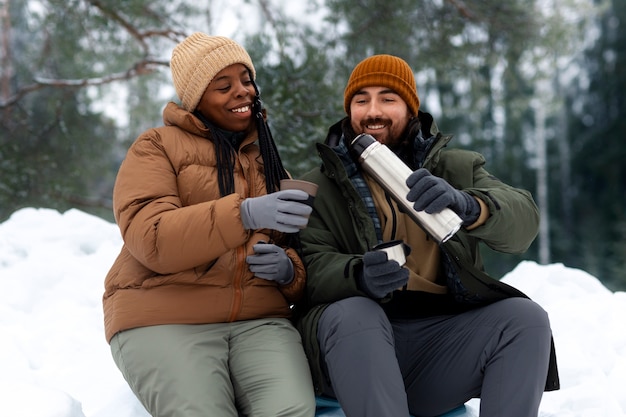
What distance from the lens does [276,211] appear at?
171 cm

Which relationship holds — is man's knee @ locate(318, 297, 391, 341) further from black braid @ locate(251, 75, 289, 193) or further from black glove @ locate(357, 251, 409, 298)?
black braid @ locate(251, 75, 289, 193)

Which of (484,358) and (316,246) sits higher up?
(316,246)

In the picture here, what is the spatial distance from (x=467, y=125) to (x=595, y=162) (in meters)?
4.36

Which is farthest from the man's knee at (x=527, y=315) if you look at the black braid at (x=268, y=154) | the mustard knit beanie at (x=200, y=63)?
the mustard knit beanie at (x=200, y=63)

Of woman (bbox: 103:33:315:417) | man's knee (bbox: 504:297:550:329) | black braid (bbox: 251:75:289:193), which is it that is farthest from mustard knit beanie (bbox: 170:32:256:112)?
man's knee (bbox: 504:297:550:329)

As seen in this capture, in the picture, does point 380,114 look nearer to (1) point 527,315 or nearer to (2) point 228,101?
(2) point 228,101

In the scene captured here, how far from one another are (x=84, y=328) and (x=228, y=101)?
1526 millimetres

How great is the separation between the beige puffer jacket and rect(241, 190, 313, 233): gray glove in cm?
3

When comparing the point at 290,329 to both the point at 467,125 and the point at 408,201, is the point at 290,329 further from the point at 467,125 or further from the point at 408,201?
the point at 467,125

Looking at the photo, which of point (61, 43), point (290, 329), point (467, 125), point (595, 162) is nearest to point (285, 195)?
point (290, 329)

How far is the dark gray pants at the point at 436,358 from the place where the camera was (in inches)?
63.6

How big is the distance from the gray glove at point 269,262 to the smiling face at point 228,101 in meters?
0.47

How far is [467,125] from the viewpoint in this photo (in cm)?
1777

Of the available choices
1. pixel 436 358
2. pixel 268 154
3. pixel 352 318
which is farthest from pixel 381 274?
pixel 268 154
